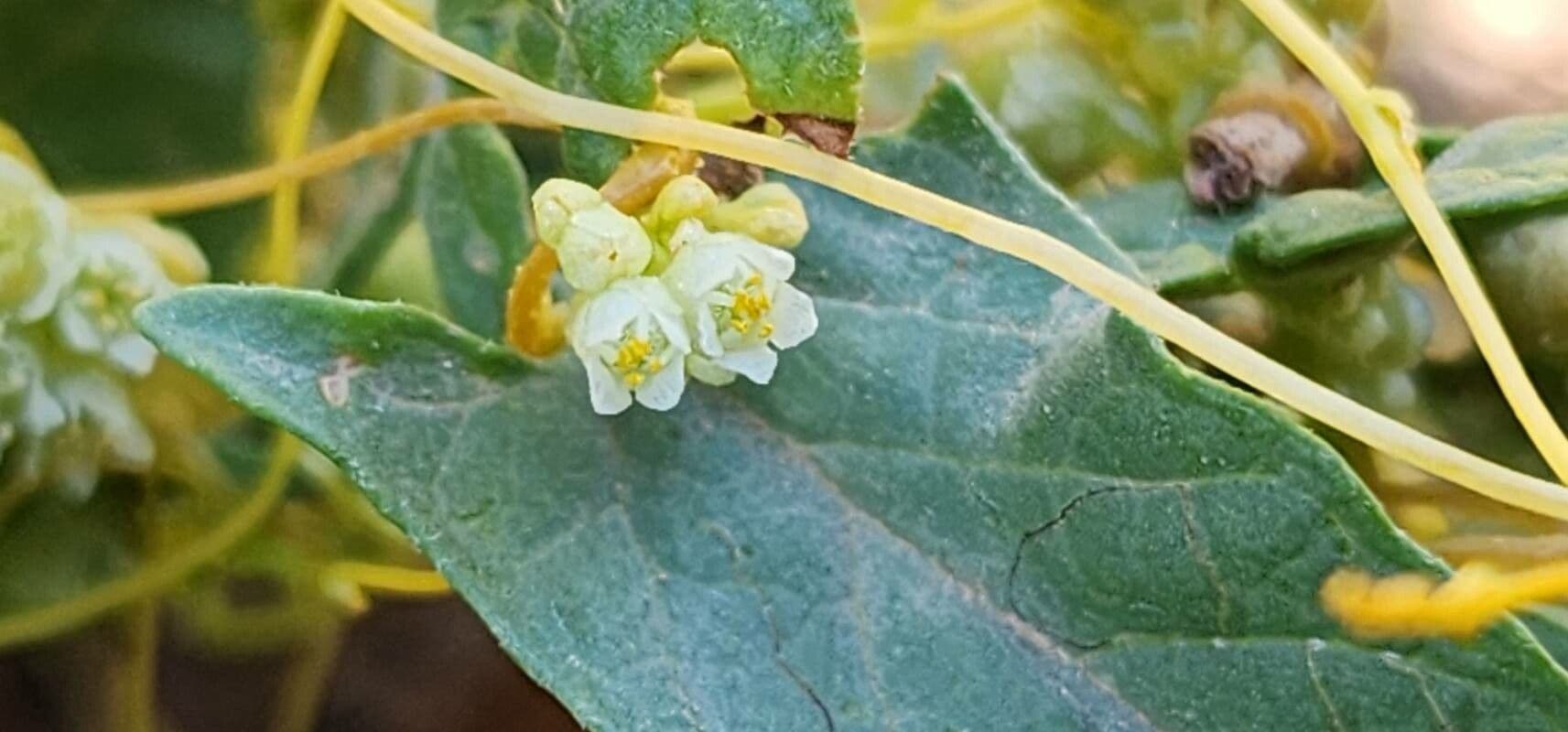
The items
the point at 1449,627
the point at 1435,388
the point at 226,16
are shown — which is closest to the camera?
the point at 1449,627

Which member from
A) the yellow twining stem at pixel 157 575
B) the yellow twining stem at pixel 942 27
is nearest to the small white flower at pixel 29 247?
the yellow twining stem at pixel 157 575

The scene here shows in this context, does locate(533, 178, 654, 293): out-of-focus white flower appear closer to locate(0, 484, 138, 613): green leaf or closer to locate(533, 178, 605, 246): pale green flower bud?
locate(533, 178, 605, 246): pale green flower bud

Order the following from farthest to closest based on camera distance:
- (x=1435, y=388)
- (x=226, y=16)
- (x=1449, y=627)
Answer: (x=226, y=16)
(x=1435, y=388)
(x=1449, y=627)

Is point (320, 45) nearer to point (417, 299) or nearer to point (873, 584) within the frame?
point (417, 299)

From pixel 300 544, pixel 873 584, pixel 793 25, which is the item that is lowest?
pixel 300 544

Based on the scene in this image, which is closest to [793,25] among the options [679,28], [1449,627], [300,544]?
[679,28]
